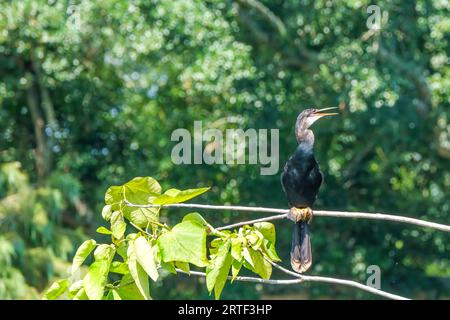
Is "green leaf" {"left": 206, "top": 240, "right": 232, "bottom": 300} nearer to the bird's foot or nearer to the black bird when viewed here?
the bird's foot

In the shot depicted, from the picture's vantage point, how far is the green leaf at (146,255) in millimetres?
2100

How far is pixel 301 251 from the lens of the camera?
3100 millimetres

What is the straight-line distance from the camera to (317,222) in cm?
887

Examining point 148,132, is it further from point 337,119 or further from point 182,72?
point 337,119

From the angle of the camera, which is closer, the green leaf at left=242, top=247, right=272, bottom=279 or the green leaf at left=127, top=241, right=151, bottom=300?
the green leaf at left=127, top=241, right=151, bottom=300

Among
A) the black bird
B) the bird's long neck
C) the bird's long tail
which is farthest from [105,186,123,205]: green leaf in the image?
the bird's long neck

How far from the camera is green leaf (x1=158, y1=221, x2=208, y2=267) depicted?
2.16 m

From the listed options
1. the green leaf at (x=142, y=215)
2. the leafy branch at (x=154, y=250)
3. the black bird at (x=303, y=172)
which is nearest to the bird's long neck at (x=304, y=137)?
the black bird at (x=303, y=172)

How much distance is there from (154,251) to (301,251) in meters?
0.99

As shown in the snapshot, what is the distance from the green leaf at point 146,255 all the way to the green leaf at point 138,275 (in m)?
0.02

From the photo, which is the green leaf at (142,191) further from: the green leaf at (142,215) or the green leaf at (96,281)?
the green leaf at (96,281)

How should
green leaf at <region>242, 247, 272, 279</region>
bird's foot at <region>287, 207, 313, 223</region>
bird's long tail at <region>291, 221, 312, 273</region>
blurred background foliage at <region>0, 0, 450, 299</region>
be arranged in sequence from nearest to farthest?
1. green leaf at <region>242, 247, 272, 279</region>
2. bird's long tail at <region>291, 221, 312, 273</region>
3. bird's foot at <region>287, 207, 313, 223</region>
4. blurred background foliage at <region>0, 0, 450, 299</region>

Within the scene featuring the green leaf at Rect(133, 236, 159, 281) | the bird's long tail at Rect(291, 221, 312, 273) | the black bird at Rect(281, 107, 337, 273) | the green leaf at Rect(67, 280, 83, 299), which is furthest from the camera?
the black bird at Rect(281, 107, 337, 273)
